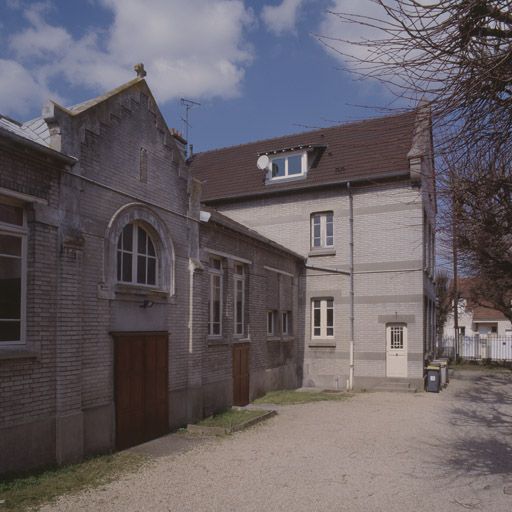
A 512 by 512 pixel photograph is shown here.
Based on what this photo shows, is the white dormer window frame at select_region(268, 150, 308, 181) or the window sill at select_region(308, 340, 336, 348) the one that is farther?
the white dormer window frame at select_region(268, 150, 308, 181)

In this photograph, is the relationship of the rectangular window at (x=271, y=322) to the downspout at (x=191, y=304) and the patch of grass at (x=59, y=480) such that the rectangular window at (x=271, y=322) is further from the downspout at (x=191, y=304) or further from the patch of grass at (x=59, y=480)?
the patch of grass at (x=59, y=480)

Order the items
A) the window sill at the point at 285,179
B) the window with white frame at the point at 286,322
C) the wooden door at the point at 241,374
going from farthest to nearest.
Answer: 1. the window sill at the point at 285,179
2. the window with white frame at the point at 286,322
3. the wooden door at the point at 241,374

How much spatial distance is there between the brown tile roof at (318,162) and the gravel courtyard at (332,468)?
9069 millimetres

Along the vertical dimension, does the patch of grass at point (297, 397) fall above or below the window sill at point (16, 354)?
below

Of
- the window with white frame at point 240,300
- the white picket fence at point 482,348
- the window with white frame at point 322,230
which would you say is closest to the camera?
the window with white frame at point 240,300

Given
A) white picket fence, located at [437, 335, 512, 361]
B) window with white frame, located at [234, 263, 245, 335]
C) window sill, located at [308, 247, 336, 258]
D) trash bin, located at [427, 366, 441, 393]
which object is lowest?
white picket fence, located at [437, 335, 512, 361]

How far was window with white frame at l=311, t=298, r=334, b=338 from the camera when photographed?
19.8 meters

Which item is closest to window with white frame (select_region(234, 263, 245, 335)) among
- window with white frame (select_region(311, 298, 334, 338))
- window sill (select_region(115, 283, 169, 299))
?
window sill (select_region(115, 283, 169, 299))

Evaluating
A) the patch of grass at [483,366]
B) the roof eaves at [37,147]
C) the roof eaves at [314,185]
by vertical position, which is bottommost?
the patch of grass at [483,366]

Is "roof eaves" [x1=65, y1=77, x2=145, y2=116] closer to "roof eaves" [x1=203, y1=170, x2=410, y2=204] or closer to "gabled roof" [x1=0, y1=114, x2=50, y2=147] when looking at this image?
"gabled roof" [x1=0, y1=114, x2=50, y2=147]

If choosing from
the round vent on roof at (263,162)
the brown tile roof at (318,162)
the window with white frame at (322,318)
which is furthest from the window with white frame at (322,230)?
the round vent on roof at (263,162)

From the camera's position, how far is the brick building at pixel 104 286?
25.4 ft

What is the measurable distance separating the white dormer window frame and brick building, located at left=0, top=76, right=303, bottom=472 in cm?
767

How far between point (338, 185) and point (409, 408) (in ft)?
27.8
